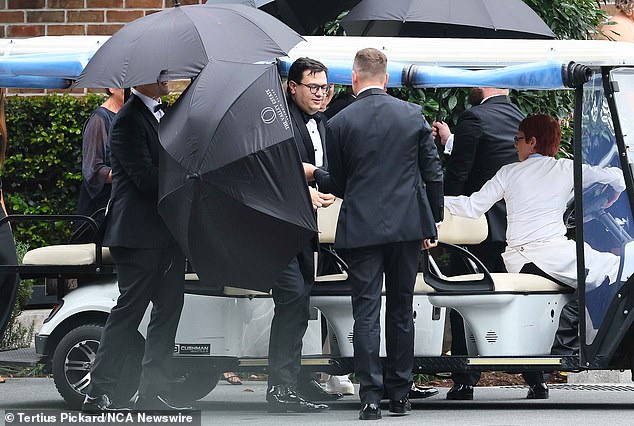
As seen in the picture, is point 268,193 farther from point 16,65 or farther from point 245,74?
point 16,65

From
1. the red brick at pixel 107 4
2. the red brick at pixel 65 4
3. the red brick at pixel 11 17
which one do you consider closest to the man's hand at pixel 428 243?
the red brick at pixel 107 4

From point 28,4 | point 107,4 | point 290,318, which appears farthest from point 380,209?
point 28,4

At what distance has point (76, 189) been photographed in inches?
533

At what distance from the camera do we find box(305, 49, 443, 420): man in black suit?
9047mm

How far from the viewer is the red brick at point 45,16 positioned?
47.4 ft

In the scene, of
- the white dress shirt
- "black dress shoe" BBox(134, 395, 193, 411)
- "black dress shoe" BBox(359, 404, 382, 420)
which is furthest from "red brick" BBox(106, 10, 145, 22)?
"black dress shoe" BBox(359, 404, 382, 420)

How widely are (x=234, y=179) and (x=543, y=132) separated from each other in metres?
2.34

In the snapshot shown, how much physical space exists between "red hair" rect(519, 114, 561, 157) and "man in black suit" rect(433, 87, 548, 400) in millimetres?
547

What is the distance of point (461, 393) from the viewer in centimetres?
1053

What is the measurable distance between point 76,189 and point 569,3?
4.50 meters

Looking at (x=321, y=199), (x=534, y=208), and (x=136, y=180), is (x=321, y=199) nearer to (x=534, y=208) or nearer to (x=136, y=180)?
(x=136, y=180)

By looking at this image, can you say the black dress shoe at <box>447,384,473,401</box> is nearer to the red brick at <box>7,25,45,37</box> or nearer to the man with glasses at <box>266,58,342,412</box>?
the man with glasses at <box>266,58,342,412</box>

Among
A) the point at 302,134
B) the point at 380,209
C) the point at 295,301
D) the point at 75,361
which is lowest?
the point at 75,361

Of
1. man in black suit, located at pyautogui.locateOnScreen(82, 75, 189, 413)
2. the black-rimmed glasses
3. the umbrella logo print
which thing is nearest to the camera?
the umbrella logo print
